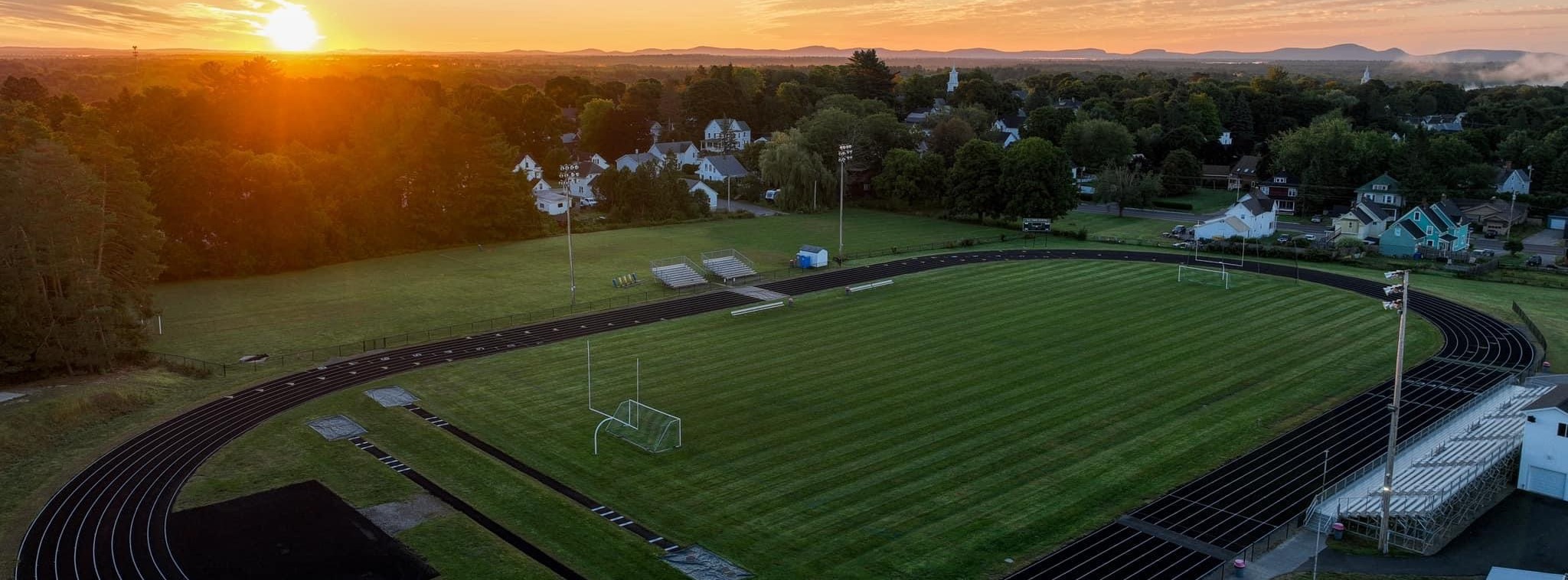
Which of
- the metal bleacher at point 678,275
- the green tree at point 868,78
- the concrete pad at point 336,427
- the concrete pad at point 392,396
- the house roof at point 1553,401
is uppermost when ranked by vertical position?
the green tree at point 868,78

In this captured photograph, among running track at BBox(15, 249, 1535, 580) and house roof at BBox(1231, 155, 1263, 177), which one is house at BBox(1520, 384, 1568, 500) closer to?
running track at BBox(15, 249, 1535, 580)

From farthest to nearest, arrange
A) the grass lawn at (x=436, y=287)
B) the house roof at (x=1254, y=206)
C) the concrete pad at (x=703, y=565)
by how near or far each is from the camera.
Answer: the house roof at (x=1254, y=206), the grass lawn at (x=436, y=287), the concrete pad at (x=703, y=565)

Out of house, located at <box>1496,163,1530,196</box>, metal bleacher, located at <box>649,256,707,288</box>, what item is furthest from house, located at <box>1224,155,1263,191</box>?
metal bleacher, located at <box>649,256,707,288</box>

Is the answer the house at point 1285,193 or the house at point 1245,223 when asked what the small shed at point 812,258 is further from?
the house at point 1285,193

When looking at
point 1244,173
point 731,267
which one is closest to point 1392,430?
point 731,267

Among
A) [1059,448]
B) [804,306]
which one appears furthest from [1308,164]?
[1059,448]

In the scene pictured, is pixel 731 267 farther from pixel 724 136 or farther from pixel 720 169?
pixel 724 136

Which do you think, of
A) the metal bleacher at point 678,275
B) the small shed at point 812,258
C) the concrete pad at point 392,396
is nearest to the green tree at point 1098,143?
the small shed at point 812,258

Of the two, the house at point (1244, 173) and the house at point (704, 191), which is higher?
the house at point (1244, 173)
